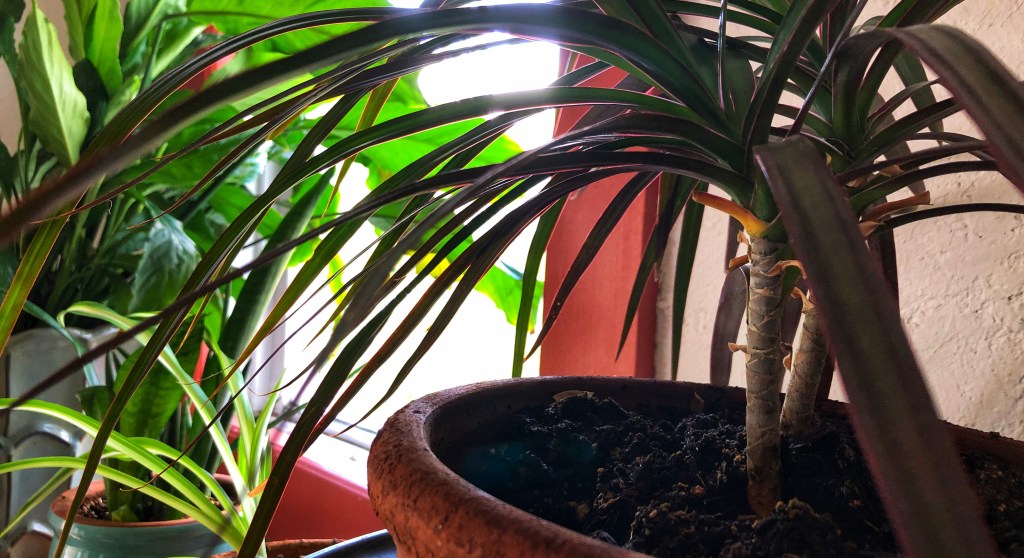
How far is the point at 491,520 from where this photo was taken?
27 cm

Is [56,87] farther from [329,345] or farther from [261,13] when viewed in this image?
[329,345]

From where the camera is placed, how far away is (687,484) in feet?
1.25

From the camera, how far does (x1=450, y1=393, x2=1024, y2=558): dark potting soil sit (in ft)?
1.03

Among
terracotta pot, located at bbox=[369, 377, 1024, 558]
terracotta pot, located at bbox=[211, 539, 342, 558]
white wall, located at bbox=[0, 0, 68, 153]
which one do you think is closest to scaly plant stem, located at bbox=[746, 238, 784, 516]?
terracotta pot, located at bbox=[369, 377, 1024, 558]

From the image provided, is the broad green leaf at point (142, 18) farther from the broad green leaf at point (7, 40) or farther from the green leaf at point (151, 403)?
the green leaf at point (151, 403)

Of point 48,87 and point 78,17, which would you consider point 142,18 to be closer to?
point 78,17

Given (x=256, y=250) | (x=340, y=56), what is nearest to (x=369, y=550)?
(x=340, y=56)

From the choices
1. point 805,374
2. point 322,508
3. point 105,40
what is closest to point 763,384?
point 805,374

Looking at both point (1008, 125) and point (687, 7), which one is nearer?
point (1008, 125)

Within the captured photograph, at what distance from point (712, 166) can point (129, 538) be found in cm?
84

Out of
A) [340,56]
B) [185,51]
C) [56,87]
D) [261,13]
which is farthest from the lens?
[185,51]

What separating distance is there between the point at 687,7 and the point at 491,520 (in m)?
0.34

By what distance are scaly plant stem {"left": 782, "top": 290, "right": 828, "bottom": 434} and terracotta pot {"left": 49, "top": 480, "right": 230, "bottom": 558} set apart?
693 mm

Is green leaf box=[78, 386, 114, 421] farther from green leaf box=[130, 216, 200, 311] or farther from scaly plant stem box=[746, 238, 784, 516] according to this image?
scaly plant stem box=[746, 238, 784, 516]
